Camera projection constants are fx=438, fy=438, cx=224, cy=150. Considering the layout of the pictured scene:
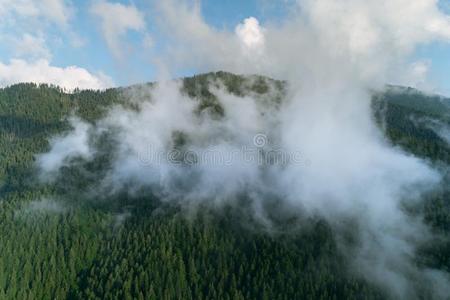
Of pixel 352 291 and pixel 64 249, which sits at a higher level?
pixel 64 249

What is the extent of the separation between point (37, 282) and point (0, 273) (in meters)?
16.0

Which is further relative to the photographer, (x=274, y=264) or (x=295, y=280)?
(x=274, y=264)

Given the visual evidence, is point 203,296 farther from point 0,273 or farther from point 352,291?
point 0,273

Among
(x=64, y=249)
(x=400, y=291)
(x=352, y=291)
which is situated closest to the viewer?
(x=352, y=291)

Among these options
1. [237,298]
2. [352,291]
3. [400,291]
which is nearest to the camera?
[237,298]

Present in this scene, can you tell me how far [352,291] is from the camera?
171 meters

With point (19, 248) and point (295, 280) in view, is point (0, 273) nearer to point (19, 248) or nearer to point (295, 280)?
point (19, 248)

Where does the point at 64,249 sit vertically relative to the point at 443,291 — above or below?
above

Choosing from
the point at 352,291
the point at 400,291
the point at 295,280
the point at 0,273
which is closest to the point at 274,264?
the point at 295,280

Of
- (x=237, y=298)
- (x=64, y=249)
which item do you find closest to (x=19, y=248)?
(x=64, y=249)

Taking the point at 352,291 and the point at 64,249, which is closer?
the point at 352,291

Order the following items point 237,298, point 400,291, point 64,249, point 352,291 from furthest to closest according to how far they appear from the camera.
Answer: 1. point 64,249
2. point 400,291
3. point 352,291
4. point 237,298

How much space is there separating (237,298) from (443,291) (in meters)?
94.2

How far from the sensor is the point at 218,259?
193 m
